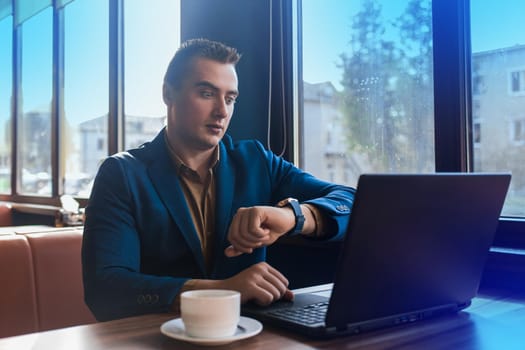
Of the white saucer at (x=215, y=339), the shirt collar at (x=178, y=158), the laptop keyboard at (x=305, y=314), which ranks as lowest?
the laptop keyboard at (x=305, y=314)

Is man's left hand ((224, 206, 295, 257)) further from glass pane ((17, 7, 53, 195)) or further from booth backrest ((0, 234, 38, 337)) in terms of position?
glass pane ((17, 7, 53, 195))

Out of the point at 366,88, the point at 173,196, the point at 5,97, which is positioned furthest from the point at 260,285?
the point at 5,97

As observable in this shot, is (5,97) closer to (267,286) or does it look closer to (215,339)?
(267,286)

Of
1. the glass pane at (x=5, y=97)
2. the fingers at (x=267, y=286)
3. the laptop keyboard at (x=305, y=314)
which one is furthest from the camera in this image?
the glass pane at (x=5, y=97)

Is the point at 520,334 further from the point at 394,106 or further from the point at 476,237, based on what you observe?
the point at 394,106

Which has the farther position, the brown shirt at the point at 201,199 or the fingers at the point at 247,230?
the brown shirt at the point at 201,199

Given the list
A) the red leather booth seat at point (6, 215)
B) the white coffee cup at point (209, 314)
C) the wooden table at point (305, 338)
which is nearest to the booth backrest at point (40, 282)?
the wooden table at point (305, 338)

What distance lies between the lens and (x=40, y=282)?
174 cm

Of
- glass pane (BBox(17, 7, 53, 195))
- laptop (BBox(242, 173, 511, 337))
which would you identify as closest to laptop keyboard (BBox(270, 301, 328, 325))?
laptop (BBox(242, 173, 511, 337))

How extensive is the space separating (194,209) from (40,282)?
619mm

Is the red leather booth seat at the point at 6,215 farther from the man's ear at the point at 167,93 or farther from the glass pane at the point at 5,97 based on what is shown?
the man's ear at the point at 167,93

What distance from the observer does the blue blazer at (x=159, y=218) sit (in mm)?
1157

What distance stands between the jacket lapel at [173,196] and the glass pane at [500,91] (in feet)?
2.89

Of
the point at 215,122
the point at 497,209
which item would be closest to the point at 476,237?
the point at 497,209
